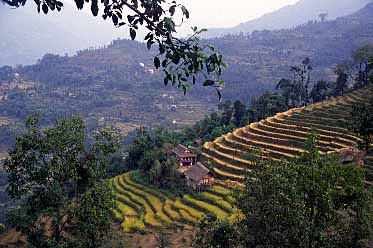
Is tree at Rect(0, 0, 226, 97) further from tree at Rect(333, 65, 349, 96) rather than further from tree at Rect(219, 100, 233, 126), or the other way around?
tree at Rect(333, 65, 349, 96)

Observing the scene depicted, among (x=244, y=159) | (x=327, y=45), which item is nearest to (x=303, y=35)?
(x=327, y=45)

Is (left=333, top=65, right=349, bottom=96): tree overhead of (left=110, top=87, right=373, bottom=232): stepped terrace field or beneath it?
overhead

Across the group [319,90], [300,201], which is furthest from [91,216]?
[319,90]

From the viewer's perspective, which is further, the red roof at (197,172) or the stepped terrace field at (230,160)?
the red roof at (197,172)

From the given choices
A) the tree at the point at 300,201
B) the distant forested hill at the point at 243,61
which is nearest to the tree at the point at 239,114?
the tree at the point at 300,201

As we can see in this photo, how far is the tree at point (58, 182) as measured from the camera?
869cm

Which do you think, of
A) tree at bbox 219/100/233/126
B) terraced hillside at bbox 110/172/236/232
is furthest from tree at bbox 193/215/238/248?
tree at bbox 219/100/233/126

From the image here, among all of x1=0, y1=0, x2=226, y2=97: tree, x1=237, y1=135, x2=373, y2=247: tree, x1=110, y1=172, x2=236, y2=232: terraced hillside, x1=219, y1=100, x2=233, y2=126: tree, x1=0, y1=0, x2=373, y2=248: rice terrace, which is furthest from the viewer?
x1=219, y1=100, x2=233, y2=126: tree

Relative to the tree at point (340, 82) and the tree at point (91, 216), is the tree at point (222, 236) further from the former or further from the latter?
the tree at point (340, 82)

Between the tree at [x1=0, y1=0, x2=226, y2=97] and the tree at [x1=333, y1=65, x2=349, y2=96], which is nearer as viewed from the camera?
the tree at [x1=0, y1=0, x2=226, y2=97]

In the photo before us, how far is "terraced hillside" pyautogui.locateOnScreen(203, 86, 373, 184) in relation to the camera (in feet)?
103

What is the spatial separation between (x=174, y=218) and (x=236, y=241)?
12.4m

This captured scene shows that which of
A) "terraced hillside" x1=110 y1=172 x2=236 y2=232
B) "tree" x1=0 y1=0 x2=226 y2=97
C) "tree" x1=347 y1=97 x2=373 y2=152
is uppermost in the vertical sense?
"tree" x1=0 y1=0 x2=226 y2=97

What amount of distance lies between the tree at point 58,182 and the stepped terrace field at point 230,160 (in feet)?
50.6
